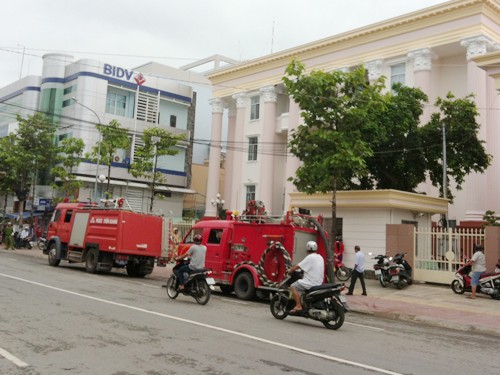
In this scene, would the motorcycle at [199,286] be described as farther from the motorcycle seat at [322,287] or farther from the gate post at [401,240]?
the gate post at [401,240]

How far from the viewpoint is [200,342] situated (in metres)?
7.18

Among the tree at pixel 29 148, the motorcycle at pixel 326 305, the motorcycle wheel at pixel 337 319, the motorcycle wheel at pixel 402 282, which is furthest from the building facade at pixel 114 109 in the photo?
the motorcycle wheel at pixel 337 319

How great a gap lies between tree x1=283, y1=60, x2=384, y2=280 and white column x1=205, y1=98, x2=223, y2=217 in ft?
75.4

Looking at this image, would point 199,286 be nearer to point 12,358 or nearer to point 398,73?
point 12,358

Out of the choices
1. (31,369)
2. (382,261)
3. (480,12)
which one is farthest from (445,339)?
(480,12)

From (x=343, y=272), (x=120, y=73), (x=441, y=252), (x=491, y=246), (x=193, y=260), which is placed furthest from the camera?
(x=120, y=73)

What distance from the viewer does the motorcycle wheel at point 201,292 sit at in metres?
11.7

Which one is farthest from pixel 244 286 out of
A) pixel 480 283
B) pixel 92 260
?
pixel 92 260

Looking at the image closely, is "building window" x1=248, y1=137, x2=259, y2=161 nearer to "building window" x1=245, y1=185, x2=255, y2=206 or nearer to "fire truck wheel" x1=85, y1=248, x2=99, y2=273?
"building window" x1=245, y1=185, x2=255, y2=206

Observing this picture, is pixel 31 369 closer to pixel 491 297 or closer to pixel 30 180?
pixel 491 297

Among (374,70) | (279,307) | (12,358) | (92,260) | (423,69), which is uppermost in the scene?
(374,70)

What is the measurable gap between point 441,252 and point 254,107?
25.4 metres

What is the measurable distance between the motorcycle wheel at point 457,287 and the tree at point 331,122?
4222 millimetres

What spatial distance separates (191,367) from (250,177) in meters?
34.6
